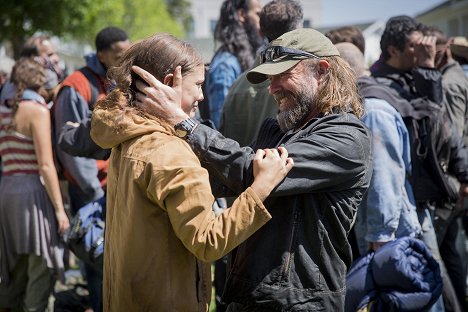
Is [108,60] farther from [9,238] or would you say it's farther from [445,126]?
[445,126]

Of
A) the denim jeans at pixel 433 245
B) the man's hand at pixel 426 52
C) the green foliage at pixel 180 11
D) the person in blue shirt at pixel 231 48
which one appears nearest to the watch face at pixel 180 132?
the person in blue shirt at pixel 231 48

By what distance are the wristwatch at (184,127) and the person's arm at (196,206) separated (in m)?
0.14

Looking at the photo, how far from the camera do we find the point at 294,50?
2.97m

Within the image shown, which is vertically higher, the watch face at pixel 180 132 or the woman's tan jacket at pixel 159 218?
the watch face at pixel 180 132

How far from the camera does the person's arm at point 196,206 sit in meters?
2.52

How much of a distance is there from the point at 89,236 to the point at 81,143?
62 cm

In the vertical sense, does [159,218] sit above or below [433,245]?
above

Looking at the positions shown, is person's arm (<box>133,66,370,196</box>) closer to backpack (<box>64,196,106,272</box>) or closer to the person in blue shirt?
backpack (<box>64,196,106,272</box>)

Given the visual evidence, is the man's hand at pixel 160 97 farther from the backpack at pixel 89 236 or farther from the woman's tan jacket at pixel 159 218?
the backpack at pixel 89 236

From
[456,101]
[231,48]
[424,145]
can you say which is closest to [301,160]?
[424,145]

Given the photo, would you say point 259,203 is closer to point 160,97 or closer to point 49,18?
point 160,97

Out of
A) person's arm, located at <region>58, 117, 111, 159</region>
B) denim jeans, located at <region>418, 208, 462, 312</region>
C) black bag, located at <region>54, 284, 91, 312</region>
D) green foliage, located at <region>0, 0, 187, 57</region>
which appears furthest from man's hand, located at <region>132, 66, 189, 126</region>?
green foliage, located at <region>0, 0, 187, 57</region>

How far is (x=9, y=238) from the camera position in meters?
5.32

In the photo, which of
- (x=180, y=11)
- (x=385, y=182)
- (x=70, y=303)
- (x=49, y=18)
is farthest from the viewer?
(x=180, y=11)
